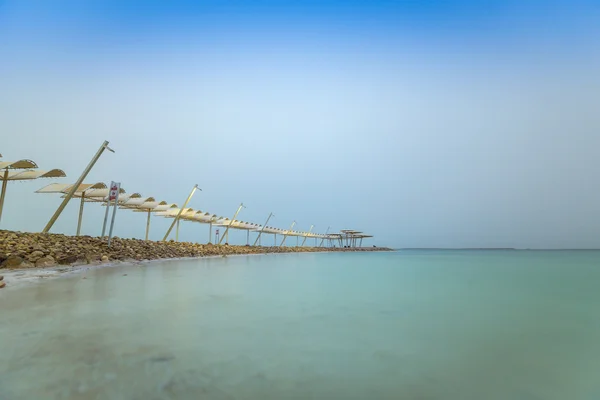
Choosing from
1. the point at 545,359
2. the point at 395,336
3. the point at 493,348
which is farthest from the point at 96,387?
the point at 545,359

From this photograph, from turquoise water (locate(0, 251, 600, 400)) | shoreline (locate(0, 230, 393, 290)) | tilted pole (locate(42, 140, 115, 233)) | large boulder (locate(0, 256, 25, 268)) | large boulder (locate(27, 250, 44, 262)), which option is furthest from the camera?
tilted pole (locate(42, 140, 115, 233))

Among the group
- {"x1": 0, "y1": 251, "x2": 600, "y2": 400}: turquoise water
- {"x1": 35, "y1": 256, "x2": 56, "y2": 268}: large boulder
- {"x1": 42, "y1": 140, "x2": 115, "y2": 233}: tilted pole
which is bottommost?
{"x1": 0, "y1": 251, "x2": 600, "y2": 400}: turquoise water

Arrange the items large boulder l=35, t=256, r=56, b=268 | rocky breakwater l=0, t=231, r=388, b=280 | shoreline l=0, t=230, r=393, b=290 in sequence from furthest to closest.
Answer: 1. large boulder l=35, t=256, r=56, b=268
2. rocky breakwater l=0, t=231, r=388, b=280
3. shoreline l=0, t=230, r=393, b=290

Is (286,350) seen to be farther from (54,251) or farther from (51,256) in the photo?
(54,251)

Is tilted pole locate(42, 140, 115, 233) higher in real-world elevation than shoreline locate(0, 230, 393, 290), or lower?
higher

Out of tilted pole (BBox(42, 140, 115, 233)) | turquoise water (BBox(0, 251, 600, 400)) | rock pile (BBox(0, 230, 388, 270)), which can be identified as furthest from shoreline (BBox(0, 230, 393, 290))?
turquoise water (BBox(0, 251, 600, 400))

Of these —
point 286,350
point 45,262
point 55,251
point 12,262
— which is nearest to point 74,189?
point 55,251

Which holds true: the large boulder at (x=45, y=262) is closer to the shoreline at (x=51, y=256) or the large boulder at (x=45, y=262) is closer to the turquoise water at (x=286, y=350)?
the shoreline at (x=51, y=256)

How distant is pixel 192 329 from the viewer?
282cm

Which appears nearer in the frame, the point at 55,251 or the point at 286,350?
the point at 286,350

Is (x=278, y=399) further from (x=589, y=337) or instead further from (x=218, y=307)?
(x=589, y=337)

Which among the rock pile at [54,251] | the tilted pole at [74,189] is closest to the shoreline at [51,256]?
the rock pile at [54,251]

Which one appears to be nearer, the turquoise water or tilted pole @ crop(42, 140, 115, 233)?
the turquoise water

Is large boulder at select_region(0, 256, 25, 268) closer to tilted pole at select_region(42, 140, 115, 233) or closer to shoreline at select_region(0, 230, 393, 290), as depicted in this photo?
shoreline at select_region(0, 230, 393, 290)
